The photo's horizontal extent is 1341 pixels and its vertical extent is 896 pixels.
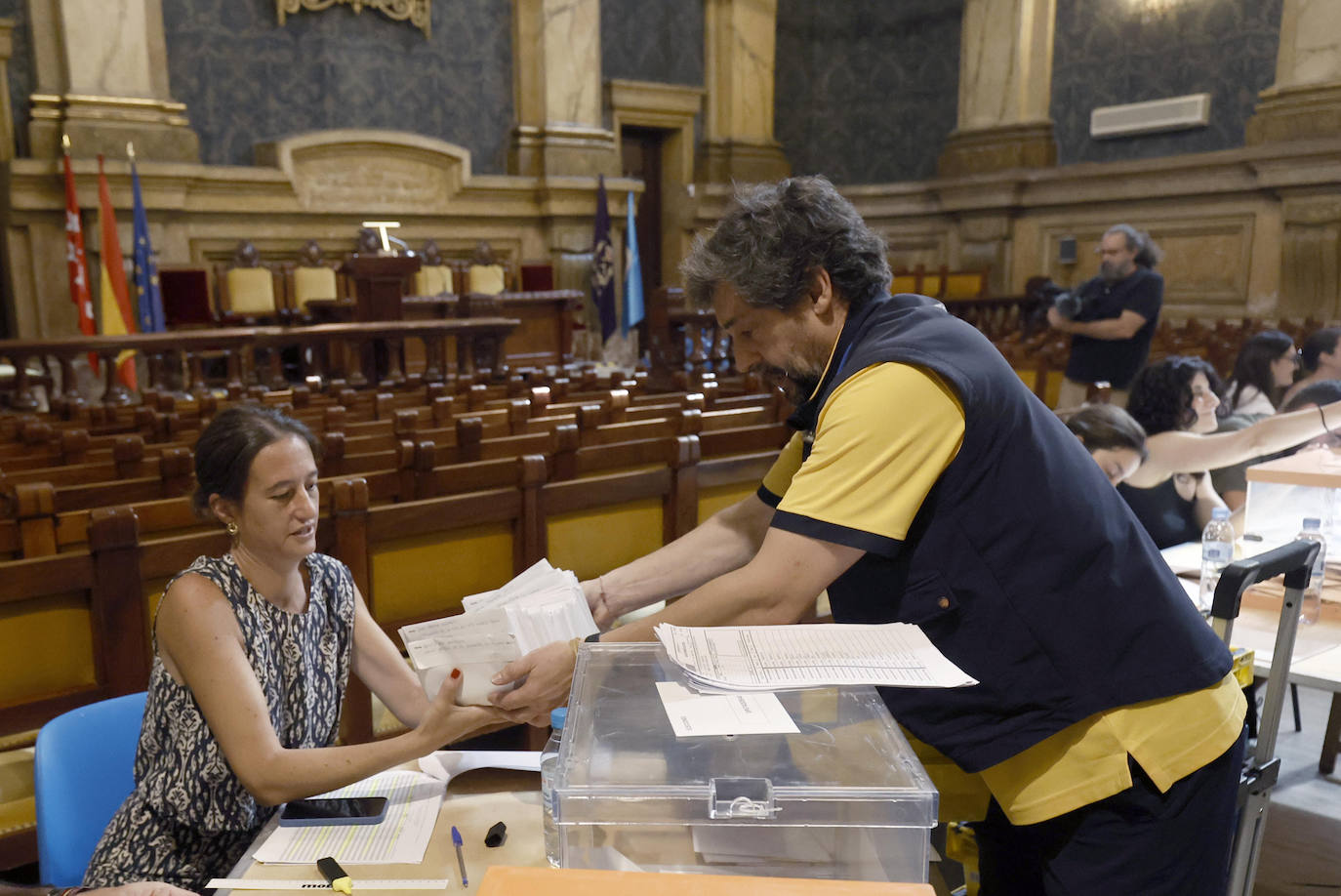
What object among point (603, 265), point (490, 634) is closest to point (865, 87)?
point (603, 265)

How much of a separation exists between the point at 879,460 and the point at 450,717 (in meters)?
0.71

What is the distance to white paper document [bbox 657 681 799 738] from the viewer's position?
0.97 meters

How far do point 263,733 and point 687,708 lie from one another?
0.91 meters

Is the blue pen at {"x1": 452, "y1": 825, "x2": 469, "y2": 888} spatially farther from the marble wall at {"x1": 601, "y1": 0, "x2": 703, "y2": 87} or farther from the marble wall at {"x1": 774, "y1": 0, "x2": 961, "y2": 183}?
the marble wall at {"x1": 774, "y1": 0, "x2": 961, "y2": 183}

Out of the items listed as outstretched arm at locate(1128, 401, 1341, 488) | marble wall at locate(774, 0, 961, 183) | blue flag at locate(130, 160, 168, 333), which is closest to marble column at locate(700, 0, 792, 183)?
marble wall at locate(774, 0, 961, 183)

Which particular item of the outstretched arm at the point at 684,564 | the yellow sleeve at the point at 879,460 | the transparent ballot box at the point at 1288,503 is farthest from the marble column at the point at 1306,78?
the yellow sleeve at the point at 879,460

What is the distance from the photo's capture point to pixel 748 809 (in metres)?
0.88

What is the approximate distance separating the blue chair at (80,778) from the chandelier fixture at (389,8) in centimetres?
890

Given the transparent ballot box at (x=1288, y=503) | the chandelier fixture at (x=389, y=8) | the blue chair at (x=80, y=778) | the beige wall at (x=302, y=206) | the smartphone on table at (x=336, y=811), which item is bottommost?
the blue chair at (x=80, y=778)

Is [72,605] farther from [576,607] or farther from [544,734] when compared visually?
[576,607]

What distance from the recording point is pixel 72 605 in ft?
7.02

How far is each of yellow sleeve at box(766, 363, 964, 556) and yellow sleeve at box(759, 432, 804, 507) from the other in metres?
0.39

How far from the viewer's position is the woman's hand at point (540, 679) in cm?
134

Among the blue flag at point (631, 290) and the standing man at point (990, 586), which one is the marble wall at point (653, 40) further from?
the standing man at point (990, 586)
